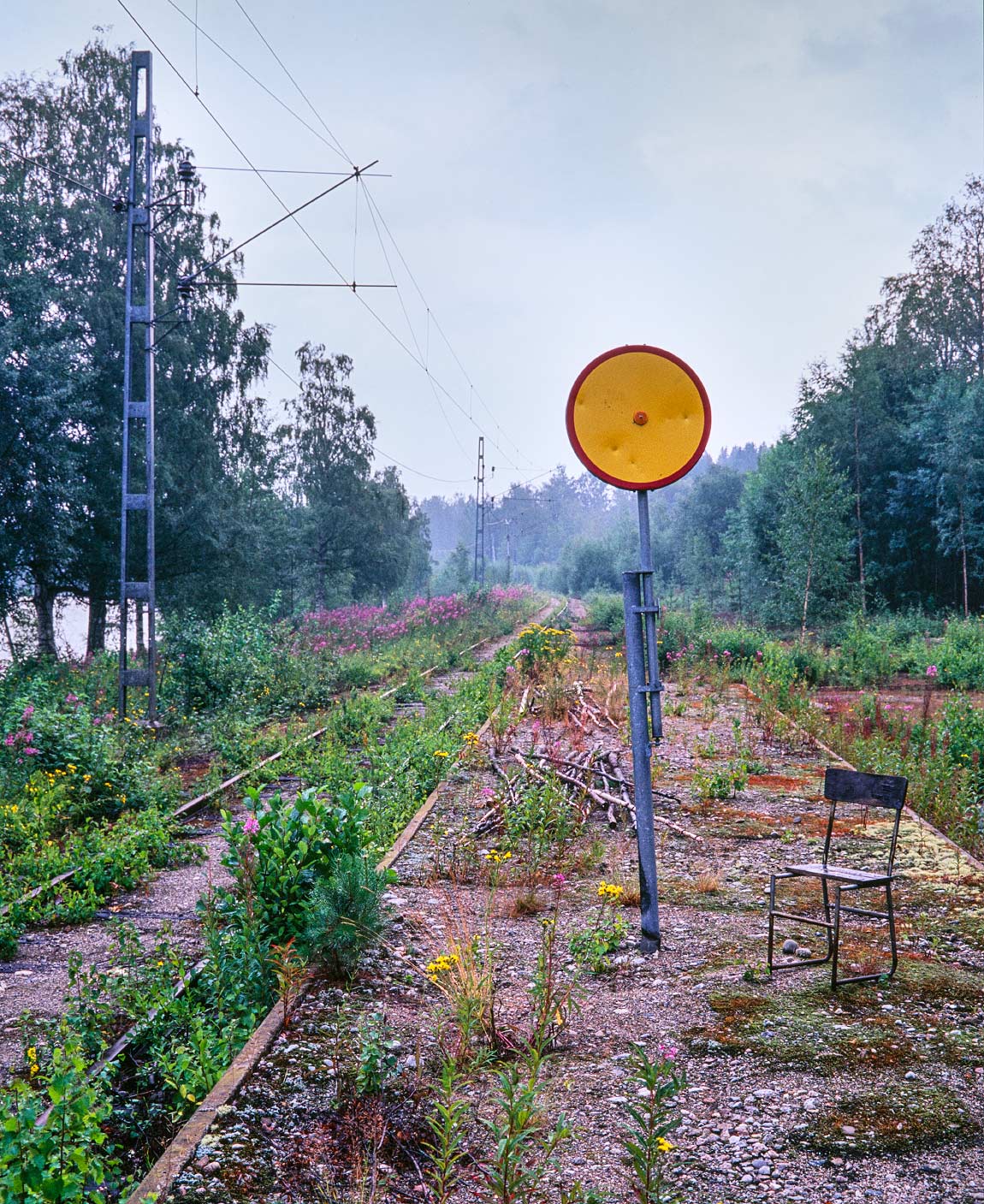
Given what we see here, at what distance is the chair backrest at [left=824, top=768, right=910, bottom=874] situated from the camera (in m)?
4.73

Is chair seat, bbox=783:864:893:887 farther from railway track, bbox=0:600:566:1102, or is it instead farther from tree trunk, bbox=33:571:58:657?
tree trunk, bbox=33:571:58:657

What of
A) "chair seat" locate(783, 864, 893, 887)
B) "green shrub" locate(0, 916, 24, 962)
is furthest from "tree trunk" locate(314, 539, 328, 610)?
"chair seat" locate(783, 864, 893, 887)

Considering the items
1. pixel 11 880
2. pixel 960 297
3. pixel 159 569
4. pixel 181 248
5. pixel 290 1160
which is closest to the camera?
pixel 290 1160

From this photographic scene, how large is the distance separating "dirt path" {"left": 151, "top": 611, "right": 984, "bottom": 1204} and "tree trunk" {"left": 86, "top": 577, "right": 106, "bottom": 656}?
18.3 m

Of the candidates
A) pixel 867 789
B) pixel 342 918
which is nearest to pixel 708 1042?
pixel 867 789

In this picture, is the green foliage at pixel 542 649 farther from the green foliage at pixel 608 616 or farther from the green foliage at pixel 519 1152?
the green foliage at pixel 519 1152

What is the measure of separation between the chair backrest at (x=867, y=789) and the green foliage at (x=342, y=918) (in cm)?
255

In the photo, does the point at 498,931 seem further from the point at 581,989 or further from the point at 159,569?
the point at 159,569

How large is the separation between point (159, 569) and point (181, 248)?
9750 millimetres

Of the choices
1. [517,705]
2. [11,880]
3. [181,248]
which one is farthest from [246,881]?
[181,248]

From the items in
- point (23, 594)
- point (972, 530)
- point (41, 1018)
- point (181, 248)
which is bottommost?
point (41, 1018)

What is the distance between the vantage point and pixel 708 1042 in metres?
4.04

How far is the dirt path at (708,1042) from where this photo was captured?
122 inches

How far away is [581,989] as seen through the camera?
15.2 ft
